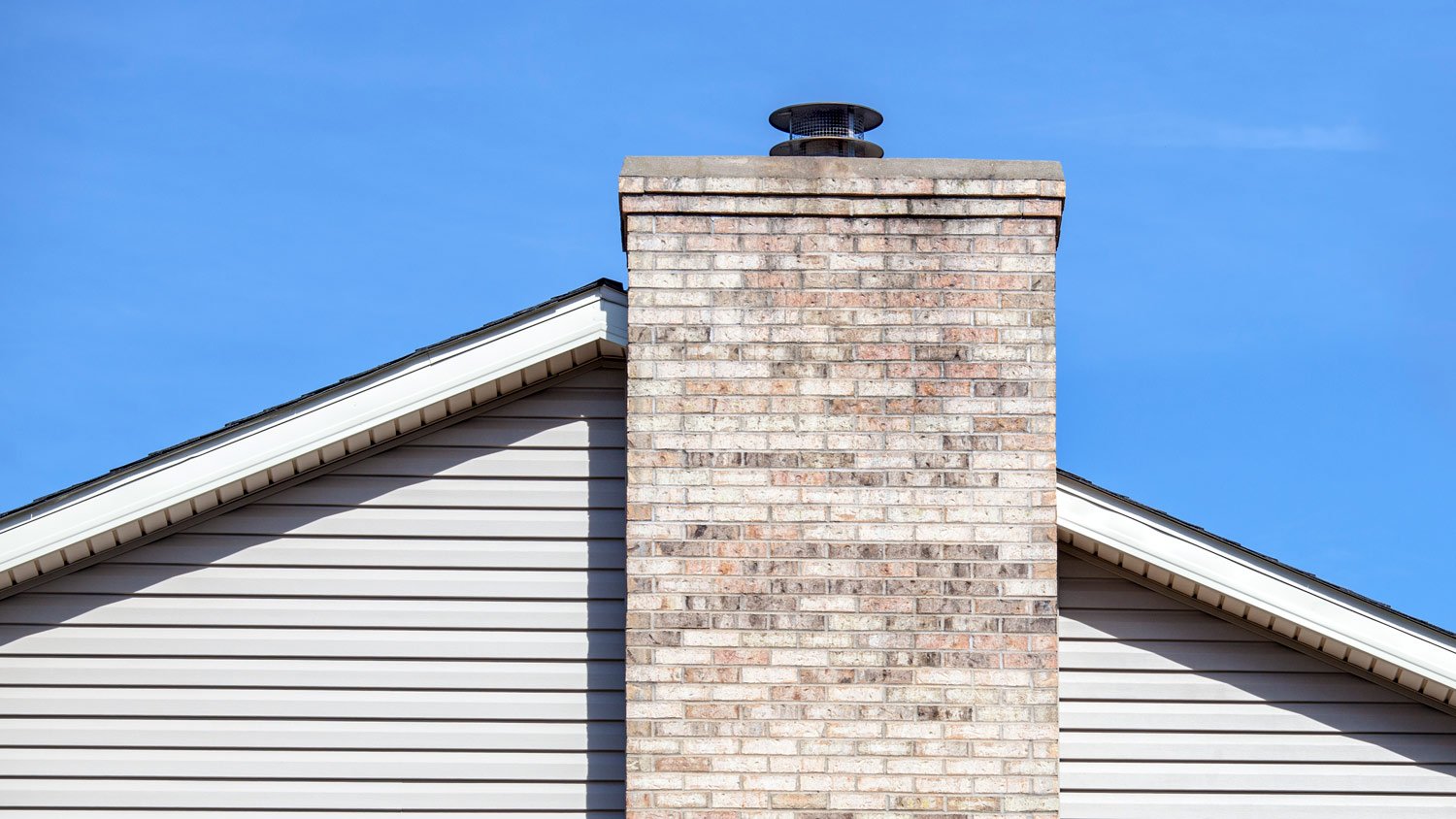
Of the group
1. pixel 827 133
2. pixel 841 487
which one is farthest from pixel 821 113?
pixel 841 487

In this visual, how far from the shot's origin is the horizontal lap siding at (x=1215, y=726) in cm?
795

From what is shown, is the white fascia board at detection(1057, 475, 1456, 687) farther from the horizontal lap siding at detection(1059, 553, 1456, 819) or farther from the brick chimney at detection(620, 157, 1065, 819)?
the brick chimney at detection(620, 157, 1065, 819)

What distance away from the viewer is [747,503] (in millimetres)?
7426

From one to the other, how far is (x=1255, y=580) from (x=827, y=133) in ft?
9.42

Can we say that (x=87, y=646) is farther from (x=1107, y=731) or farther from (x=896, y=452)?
(x=1107, y=731)

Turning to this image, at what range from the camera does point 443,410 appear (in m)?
8.05

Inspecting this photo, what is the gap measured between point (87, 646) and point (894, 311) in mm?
3978

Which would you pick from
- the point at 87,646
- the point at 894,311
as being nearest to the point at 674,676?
the point at 894,311

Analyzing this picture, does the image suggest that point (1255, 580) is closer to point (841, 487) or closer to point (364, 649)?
point (841, 487)

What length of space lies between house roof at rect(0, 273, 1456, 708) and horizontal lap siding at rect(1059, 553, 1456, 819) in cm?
16

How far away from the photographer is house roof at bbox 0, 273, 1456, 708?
7758 mm

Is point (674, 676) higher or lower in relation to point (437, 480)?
lower

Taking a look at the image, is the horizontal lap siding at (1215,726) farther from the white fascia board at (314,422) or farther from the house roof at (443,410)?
the white fascia board at (314,422)

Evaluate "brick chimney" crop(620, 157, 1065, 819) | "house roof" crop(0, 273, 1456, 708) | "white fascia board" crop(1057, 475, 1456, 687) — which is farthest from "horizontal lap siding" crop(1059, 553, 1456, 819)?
"brick chimney" crop(620, 157, 1065, 819)
